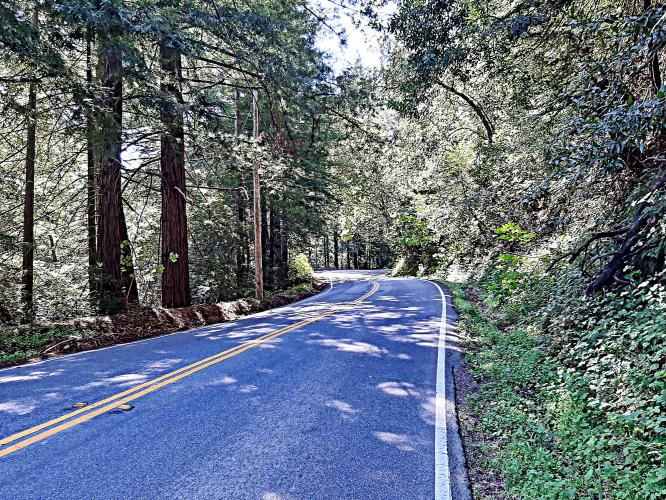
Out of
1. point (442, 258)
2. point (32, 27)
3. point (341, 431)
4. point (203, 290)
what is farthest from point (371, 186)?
point (341, 431)

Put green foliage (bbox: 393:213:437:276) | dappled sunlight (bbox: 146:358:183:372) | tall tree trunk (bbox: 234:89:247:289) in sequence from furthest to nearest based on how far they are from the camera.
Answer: green foliage (bbox: 393:213:437:276)
tall tree trunk (bbox: 234:89:247:289)
dappled sunlight (bbox: 146:358:183:372)

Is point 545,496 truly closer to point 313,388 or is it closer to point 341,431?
point 341,431

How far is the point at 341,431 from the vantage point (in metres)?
4.20

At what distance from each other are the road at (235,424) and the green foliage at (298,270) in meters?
18.3

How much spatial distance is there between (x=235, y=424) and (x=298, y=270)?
2304cm

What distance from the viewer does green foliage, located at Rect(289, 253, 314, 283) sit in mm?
26266

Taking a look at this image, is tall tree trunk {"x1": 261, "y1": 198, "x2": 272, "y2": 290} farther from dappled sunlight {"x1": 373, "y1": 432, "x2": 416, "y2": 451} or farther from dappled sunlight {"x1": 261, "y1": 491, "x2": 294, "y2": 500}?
dappled sunlight {"x1": 261, "y1": 491, "x2": 294, "y2": 500}

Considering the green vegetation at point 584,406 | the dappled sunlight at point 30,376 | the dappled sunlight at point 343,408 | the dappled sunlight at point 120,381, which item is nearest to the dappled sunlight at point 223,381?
the dappled sunlight at point 120,381

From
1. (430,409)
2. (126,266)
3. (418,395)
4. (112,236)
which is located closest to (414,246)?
(126,266)

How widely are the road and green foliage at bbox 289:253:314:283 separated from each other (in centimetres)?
1834

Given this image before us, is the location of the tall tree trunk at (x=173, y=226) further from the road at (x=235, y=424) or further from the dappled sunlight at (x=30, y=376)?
the dappled sunlight at (x=30, y=376)

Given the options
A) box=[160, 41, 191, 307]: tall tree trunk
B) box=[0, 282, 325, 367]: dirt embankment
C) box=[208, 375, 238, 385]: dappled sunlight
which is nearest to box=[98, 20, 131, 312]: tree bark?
box=[0, 282, 325, 367]: dirt embankment

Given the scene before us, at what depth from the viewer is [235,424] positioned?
14.1 feet

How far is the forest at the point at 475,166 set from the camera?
4.04m
